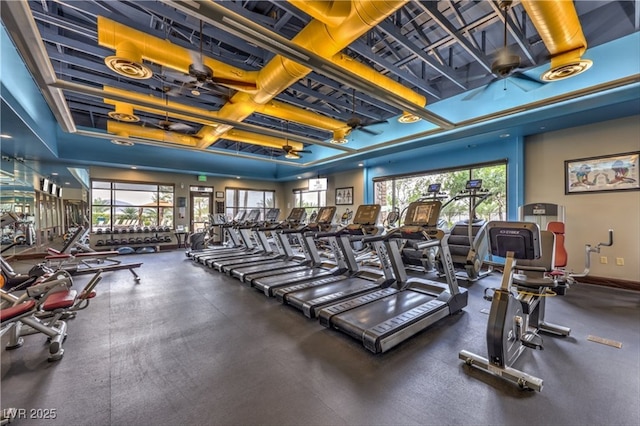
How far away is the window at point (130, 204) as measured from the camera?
31.4 feet

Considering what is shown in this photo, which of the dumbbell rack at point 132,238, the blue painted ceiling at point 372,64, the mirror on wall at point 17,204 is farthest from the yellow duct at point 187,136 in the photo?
the dumbbell rack at point 132,238

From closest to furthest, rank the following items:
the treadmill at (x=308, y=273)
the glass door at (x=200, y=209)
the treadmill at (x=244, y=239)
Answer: the treadmill at (x=308, y=273) < the treadmill at (x=244, y=239) < the glass door at (x=200, y=209)

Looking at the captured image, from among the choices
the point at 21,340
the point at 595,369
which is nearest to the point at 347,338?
the point at 595,369

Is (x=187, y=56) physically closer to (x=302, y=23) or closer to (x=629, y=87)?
(x=302, y=23)

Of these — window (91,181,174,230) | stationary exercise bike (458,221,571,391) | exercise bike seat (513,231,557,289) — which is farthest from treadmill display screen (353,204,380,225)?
window (91,181,174,230)

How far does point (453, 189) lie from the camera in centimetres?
772

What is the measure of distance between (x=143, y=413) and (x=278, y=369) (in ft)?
3.15

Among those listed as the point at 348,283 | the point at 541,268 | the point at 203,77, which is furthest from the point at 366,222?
the point at 203,77

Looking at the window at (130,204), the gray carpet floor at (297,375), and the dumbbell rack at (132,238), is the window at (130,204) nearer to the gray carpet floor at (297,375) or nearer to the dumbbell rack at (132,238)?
the dumbbell rack at (132,238)

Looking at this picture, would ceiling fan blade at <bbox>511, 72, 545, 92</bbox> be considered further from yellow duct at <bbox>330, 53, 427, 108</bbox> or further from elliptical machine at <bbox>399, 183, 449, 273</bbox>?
elliptical machine at <bbox>399, 183, 449, 273</bbox>

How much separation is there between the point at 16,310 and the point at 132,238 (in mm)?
8761

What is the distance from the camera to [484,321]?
3252 millimetres

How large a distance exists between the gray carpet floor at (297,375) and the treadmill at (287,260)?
68.1 inches

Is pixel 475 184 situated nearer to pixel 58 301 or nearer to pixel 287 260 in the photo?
pixel 287 260
